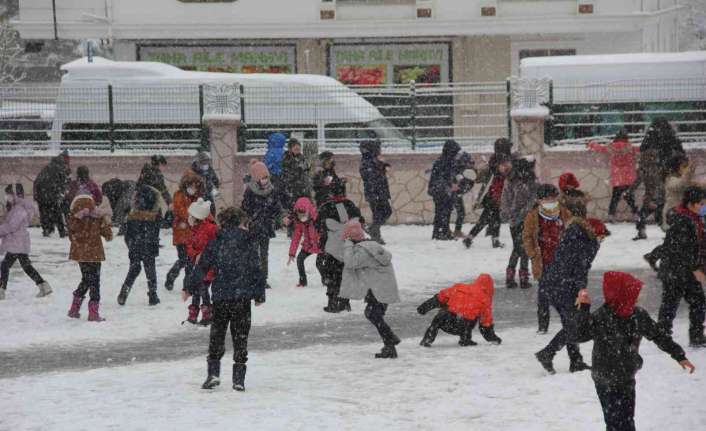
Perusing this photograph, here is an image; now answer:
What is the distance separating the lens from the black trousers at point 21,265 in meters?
16.7

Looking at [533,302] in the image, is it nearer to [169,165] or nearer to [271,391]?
[271,391]

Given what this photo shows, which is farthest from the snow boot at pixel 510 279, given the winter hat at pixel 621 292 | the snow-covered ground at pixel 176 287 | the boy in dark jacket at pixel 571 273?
the winter hat at pixel 621 292

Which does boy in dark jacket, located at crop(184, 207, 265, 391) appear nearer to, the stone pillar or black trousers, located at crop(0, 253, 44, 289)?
black trousers, located at crop(0, 253, 44, 289)

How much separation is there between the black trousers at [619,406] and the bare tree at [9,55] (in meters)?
42.8

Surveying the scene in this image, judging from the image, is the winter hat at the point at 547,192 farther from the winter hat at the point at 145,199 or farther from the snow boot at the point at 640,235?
the snow boot at the point at 640,235

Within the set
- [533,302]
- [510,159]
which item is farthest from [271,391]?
[510,159]

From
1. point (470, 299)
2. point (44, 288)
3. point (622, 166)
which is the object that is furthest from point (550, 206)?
point (622, 166)

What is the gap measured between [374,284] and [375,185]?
8.14 metres

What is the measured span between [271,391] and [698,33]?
1685 inches

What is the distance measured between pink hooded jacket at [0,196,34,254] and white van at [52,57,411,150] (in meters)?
7.22

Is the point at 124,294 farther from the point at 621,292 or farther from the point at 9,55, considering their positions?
the point at 9,55

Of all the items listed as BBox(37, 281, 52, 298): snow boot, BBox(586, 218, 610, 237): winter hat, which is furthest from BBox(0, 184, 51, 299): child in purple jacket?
BBox(586, 218, 610, 237): winter hat

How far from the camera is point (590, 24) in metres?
36.0

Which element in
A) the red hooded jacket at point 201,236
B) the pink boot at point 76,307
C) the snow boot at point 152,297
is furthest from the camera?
the snow boot at point 152,297
